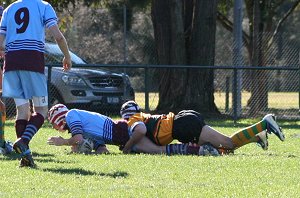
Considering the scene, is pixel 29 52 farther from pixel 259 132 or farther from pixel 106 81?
pixel 106 81

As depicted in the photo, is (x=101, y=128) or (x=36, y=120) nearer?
(x=36, y=120)

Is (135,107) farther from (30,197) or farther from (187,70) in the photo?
(187,70)

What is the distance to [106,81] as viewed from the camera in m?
18.2

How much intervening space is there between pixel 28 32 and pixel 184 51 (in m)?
10.5

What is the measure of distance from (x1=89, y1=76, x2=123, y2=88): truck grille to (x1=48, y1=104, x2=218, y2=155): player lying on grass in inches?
287

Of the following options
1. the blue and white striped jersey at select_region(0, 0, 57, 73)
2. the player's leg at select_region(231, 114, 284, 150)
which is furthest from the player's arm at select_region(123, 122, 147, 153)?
the blue and white striped jersey at select_region(0, 0, 57, 73)

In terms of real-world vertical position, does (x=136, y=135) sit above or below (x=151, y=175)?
below

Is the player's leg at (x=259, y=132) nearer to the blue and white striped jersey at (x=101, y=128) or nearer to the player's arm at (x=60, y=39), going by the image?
the blue and white striped jersey at (x=101, y=128)

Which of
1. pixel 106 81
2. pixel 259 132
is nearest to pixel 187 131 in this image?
pixel 259 132

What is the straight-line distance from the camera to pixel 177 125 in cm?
1053

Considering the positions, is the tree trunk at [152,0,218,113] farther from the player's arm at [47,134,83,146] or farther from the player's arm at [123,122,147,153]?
the player's arm at [47,134,83,146]

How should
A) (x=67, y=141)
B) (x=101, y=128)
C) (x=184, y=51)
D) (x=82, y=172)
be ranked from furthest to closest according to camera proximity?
(x=184, y=51), (x=101, y=128), (x=67, y=141), (x=82, y=172)

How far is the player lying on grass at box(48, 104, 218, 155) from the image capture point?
10555 mm

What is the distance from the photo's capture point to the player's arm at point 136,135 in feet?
34.3
